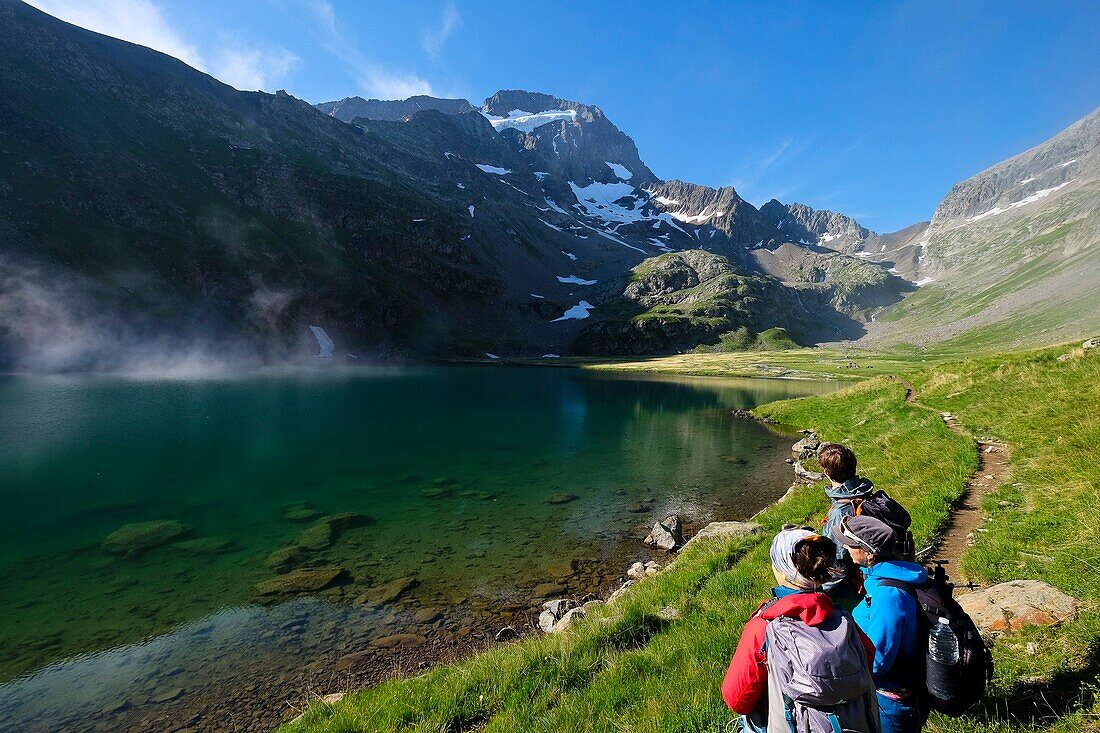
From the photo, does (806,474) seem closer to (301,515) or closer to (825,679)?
(301,515)

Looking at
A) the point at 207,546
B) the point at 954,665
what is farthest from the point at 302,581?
the point at 954,665

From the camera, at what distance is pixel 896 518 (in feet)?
18.2

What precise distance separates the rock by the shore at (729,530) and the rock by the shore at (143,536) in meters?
22.4

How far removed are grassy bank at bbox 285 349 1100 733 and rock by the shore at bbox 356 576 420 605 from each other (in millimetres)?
6134

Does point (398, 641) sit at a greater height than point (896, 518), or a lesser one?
lesser

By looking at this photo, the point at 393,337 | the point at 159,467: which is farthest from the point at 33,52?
the point at 159,467

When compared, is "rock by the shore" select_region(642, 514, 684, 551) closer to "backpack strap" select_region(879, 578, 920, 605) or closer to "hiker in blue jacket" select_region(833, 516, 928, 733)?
"hiker in blue jacket" select_region(833, 516, 928, 733)

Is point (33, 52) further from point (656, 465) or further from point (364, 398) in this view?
point (656, 465)

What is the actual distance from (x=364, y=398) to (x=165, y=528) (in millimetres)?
49893

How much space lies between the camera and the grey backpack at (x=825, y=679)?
3.26m

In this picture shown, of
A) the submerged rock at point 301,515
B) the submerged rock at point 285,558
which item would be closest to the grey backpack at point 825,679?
the submerged rock at point 285,558

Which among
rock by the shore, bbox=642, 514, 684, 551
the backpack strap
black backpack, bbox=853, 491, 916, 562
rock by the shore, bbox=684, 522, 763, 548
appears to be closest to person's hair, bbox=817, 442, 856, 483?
black backpack, bbox=853, 491, 916, 562

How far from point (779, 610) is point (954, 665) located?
5.92 ft

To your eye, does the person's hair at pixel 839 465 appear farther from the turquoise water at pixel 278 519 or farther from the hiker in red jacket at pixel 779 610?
the turquoise water at pixel 278 519
